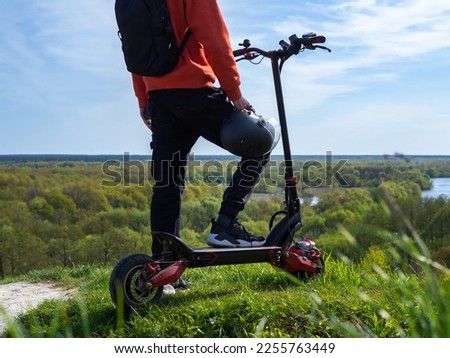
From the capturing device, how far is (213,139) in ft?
14.2

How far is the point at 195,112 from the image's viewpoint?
4.08 meters

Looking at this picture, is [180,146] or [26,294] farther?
[26,294]

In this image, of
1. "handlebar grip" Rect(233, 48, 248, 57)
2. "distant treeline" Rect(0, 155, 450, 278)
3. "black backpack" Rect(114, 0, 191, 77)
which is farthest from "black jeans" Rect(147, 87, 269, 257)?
"distant treeline" Rect(0, 155, 450, 278)

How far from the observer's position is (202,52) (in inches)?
166

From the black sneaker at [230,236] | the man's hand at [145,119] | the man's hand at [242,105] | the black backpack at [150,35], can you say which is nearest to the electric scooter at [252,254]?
the black sneaker at [230,236]

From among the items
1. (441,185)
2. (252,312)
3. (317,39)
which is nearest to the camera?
(252,312)

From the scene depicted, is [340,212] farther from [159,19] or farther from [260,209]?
[159,19]

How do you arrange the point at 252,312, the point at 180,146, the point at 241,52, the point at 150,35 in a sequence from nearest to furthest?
the point at 252,312, the point at 150,35, the point at 180,146, the point at 241,52

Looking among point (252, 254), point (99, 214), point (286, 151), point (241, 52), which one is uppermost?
point (241, 52)

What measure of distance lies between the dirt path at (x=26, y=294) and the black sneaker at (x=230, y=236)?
162 cm

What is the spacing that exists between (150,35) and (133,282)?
1690mm

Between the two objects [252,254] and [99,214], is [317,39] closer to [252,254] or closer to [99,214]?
[252,254]

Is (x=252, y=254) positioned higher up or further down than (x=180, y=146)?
further down

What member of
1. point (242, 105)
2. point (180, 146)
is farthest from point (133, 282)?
point (242, 105)
